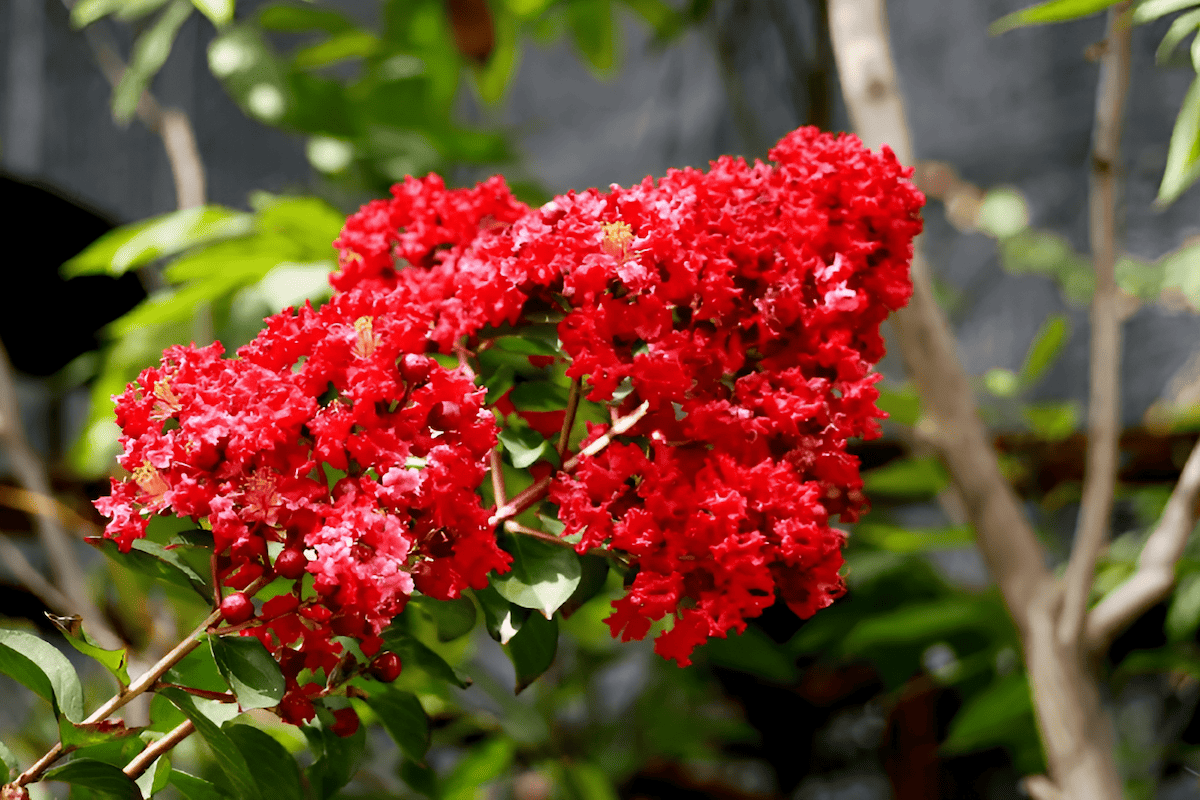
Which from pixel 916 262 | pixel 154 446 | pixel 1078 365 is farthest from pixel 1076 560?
pixel 1078 365

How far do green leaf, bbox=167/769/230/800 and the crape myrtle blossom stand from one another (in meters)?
→ 0.11

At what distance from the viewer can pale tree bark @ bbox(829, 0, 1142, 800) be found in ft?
3.26

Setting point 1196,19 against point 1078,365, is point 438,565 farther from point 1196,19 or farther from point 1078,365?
point 1078,365

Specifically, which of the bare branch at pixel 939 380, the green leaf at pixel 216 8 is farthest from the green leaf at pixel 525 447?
the bare branch at pixel 939 380

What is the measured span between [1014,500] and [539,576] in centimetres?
77

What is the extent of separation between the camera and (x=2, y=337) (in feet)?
7.52

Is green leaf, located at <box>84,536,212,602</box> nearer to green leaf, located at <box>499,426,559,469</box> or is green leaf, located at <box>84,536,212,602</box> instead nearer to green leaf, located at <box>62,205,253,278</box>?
green leaf, located at <box>499,426,559,469</box>

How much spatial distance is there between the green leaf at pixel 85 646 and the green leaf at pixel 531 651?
0.20 metres

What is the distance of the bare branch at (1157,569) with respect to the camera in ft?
3.04

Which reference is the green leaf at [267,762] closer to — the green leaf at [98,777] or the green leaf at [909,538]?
the green leaf at [98,777]

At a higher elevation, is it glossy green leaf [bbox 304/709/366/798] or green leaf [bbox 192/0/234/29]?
green leaf [bbox 192/0/234/29]

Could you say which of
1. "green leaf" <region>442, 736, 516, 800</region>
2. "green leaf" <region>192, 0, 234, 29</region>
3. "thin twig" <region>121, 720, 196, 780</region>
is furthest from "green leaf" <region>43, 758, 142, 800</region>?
"green leaf" <region>442, 736, 516, 800</region>

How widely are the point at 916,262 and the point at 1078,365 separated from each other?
1.28m

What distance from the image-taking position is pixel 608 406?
55 cm
